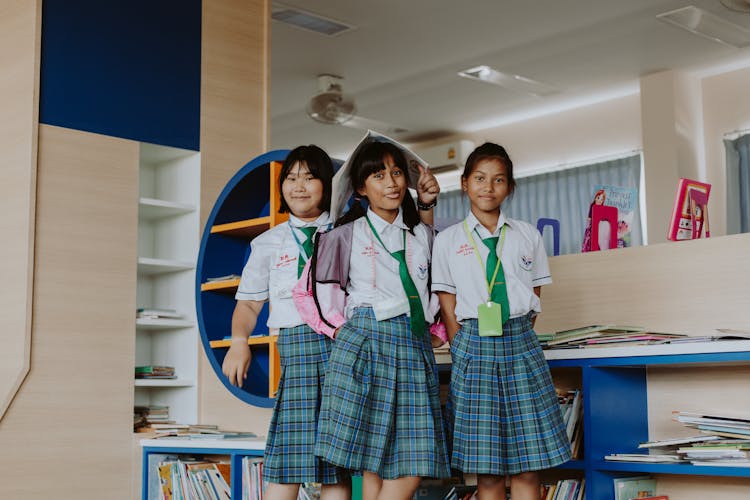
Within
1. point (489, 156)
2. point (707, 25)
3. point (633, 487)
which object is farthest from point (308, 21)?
point (633, 487)

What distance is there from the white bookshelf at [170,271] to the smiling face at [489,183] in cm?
173

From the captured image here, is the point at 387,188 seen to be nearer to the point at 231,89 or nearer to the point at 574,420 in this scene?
the point at 574,420

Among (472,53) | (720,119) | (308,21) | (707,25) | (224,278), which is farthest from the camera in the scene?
(720,119)

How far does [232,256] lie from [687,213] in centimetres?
169

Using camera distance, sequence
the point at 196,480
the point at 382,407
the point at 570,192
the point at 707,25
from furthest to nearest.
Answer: the point at 570,192 < the point at 707,25 < the point at 196,480 < the point at 382,407

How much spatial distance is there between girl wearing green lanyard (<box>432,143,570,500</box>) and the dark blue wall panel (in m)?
1.75

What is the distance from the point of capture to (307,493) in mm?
2938

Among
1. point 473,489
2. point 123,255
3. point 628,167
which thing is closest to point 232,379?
point 473,489

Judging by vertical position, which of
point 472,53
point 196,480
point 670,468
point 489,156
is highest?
point 472,53

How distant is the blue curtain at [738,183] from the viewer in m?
6.04

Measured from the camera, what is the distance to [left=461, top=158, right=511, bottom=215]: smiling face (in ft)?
7.39

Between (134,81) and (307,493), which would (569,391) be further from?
(134,81)

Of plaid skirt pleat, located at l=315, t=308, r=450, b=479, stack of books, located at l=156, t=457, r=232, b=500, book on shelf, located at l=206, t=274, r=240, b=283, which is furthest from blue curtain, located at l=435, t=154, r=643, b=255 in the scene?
plaid skirt pleat, located at l=315, t=308, r=450, b=479

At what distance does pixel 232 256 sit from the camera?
3.68 meters
